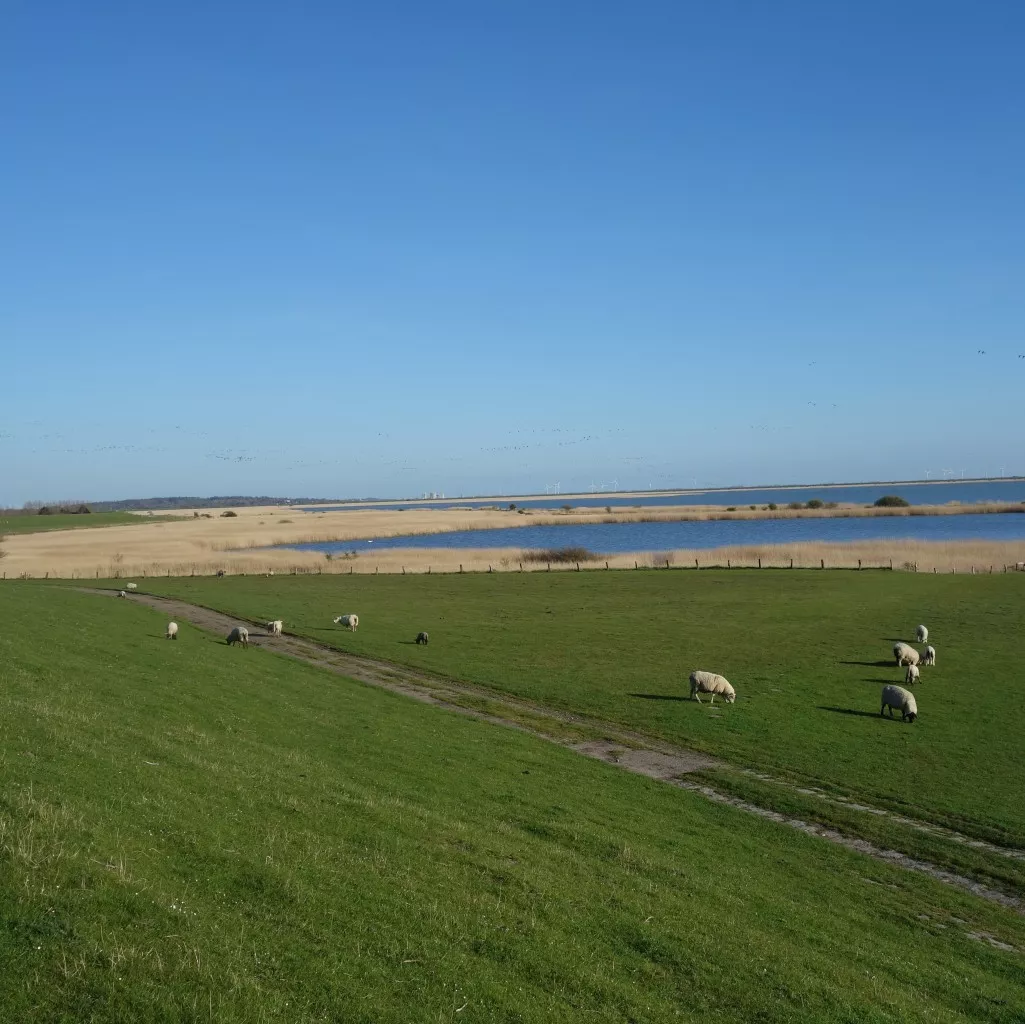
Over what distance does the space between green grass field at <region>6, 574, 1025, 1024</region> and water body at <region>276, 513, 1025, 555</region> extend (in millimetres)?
90281

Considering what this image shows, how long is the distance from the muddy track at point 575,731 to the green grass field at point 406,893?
83cm

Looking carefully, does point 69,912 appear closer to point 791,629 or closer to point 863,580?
point 791,629

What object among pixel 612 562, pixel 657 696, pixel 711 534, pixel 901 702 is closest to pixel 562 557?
pixel 612 562

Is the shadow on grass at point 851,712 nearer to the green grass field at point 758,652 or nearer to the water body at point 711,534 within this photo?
the green grass field at point 758,652

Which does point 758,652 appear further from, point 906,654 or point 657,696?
point 657,696

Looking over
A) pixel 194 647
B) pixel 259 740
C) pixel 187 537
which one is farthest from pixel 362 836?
pixel 187 537

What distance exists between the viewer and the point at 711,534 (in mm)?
138375

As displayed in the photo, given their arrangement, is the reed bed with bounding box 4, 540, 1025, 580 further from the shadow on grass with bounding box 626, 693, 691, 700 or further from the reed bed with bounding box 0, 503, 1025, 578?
the shadow on grass with bounding box 626, 693, 691, 700

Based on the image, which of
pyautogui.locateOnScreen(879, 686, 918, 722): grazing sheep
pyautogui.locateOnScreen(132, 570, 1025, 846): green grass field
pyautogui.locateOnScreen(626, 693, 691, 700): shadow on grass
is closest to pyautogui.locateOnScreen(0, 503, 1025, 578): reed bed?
pyautogui.locateOnScreen(132, 570, 1025, 846): green grass field

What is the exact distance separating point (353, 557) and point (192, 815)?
88731mm

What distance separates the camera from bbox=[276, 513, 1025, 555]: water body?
122750 millimetres

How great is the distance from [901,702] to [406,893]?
78.4 feet

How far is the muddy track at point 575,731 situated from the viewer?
18.9 metres

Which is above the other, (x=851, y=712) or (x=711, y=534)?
(x=711, y=534)
